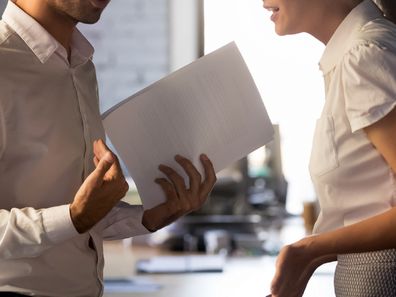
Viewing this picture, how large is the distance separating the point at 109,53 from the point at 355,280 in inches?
200

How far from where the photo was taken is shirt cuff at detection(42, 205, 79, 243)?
1.51 meters

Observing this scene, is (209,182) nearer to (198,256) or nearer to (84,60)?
(84,60)

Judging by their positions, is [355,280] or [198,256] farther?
[198,256]

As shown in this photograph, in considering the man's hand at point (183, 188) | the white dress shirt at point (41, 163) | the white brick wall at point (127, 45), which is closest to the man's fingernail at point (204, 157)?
the man's hand at point (183, 188)

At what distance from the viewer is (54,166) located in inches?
63.6

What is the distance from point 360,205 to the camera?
5.08ft

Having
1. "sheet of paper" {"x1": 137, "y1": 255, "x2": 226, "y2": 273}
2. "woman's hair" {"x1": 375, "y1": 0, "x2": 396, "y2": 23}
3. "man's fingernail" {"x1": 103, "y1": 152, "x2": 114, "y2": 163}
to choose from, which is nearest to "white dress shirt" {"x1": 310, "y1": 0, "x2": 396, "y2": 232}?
"woman's hair" {"x1": 375, "y1": 0, "x2": 396, "y2": 23}

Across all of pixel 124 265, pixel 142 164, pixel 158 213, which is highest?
pixel 142 164

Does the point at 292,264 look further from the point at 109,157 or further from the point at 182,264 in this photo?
the point at 182,264

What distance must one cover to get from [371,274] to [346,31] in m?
0.41

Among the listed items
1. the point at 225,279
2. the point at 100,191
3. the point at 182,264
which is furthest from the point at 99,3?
the point at 182,264

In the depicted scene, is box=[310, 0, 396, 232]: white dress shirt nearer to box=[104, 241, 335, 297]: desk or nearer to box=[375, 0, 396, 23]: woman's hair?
box=[375, 0, 396, 23]: woman's hair

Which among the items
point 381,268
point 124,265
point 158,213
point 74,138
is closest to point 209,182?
point 158,213

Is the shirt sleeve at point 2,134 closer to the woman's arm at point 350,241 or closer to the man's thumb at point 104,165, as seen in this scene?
the man's thumb at point 104,165
